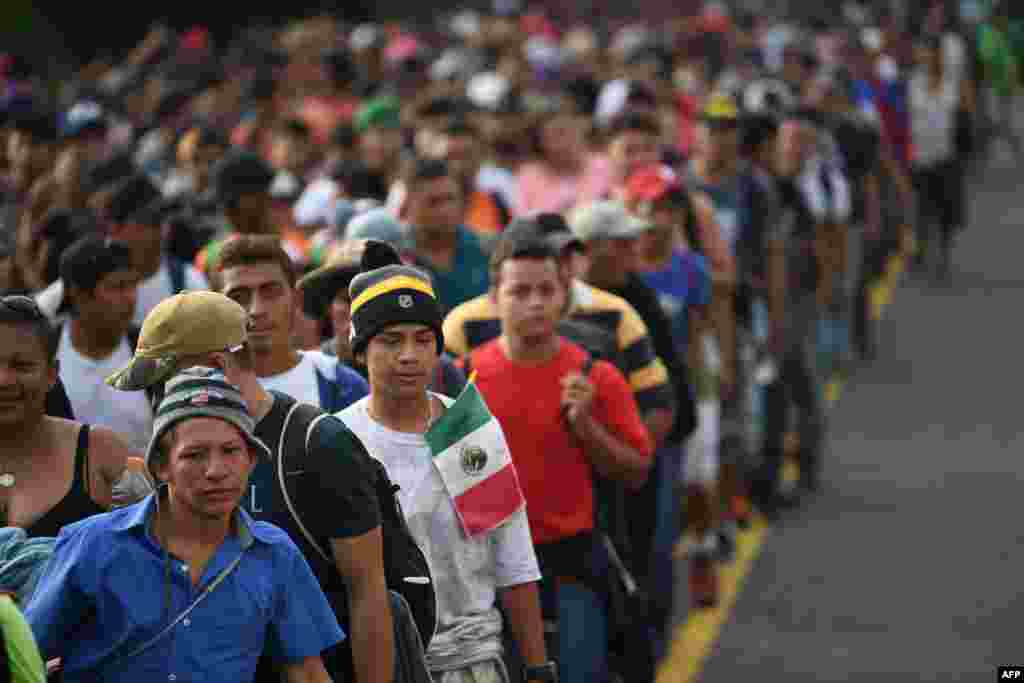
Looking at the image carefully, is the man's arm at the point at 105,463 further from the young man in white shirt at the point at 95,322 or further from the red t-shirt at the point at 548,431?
the red t-shirt at the point at 548,431

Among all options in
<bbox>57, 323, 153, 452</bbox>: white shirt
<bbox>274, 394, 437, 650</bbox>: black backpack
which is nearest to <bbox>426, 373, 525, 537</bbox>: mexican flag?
<bbox>274, 394, 437, 650</bbox>: black backpack

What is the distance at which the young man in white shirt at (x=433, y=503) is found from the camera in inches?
254

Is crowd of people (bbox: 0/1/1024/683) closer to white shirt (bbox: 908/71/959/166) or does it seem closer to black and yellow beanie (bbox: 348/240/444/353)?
black and yellow beanie (bbox: 348/240/444/353)

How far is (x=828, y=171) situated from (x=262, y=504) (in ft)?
34.7

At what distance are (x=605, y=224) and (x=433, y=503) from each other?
10.4 ft

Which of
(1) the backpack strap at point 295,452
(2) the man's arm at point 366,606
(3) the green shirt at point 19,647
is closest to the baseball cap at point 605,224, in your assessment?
(1) the backpack strap at point 295,452

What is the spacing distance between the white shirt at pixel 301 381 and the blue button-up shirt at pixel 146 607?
4.99 ft

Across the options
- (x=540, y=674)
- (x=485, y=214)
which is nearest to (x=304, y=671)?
(x=540, y=674)

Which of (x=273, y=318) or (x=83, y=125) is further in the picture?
(x=83, y=125)

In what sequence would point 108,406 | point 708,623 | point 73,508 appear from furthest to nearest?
point 708,623
point 108,406
point 73,508

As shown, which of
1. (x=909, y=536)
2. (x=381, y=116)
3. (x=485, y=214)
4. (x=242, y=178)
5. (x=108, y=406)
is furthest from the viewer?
(x=381, y=116)

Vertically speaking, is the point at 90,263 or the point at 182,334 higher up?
the point at 90,263

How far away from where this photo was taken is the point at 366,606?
585cm

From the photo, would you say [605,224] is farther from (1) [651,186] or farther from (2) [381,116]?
(2) [381,116]
